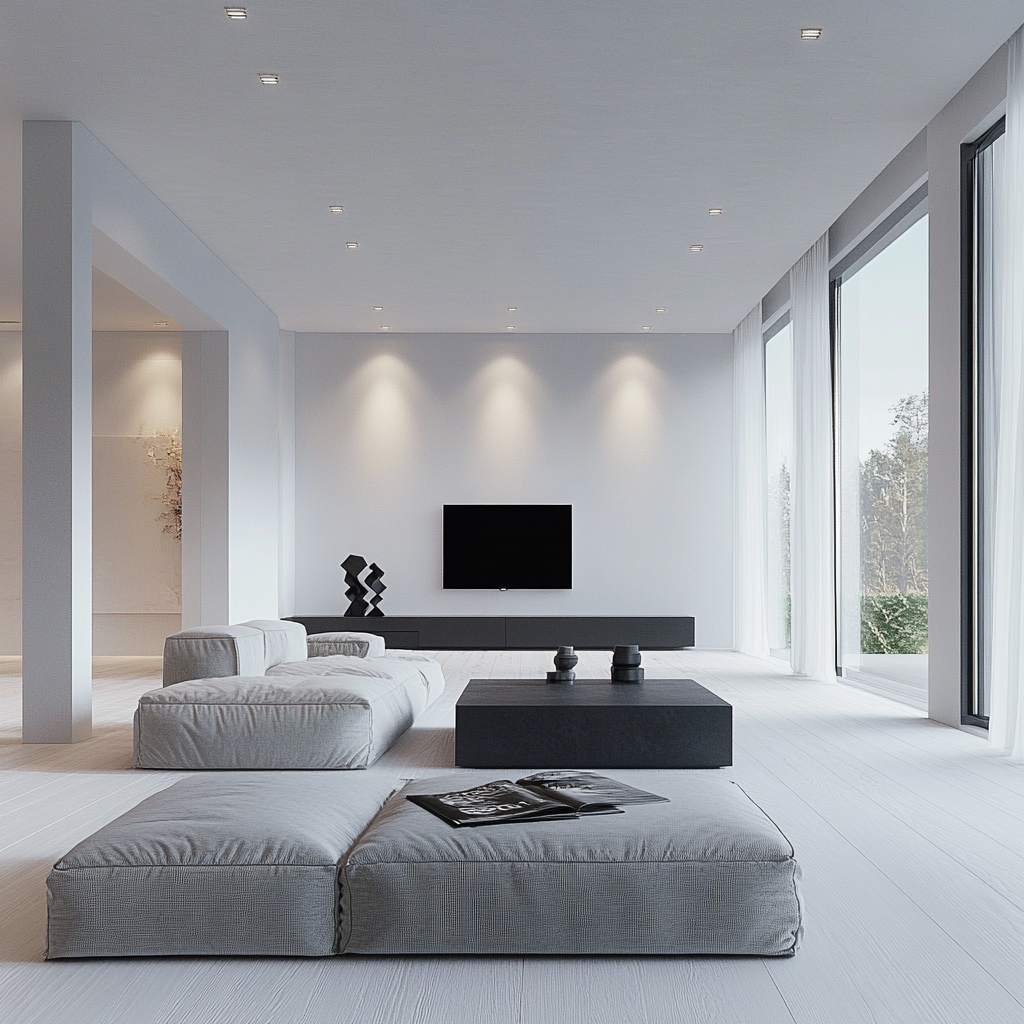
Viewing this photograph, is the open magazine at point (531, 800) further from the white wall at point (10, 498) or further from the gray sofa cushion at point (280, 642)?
the white wall at point (10, 498)

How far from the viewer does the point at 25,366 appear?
5.12m

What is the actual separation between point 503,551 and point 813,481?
3.57m

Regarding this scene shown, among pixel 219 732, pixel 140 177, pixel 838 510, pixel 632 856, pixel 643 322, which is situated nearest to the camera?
pixel 632 856

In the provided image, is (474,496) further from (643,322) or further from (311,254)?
(311,254)

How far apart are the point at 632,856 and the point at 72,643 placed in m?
3.72

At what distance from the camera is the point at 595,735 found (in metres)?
4.20

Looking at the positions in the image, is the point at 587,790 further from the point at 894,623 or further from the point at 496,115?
the point at 894,623

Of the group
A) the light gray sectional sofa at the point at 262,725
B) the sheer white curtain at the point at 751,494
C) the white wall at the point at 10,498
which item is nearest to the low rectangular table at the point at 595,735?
the light gray sectional sofa at the point at 262,725

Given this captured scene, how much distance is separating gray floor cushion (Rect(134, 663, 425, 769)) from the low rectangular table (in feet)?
1.36

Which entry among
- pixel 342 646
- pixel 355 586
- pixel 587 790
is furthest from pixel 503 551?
pixel 587 790

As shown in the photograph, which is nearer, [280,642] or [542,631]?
[280,642]

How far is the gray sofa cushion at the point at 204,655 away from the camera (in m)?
5.04

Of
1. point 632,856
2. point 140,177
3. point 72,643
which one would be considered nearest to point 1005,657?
point 632,856

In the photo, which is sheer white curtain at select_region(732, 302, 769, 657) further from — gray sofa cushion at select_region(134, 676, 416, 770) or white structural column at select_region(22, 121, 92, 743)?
white structural column at select_region(22, 121, 92, 743)
